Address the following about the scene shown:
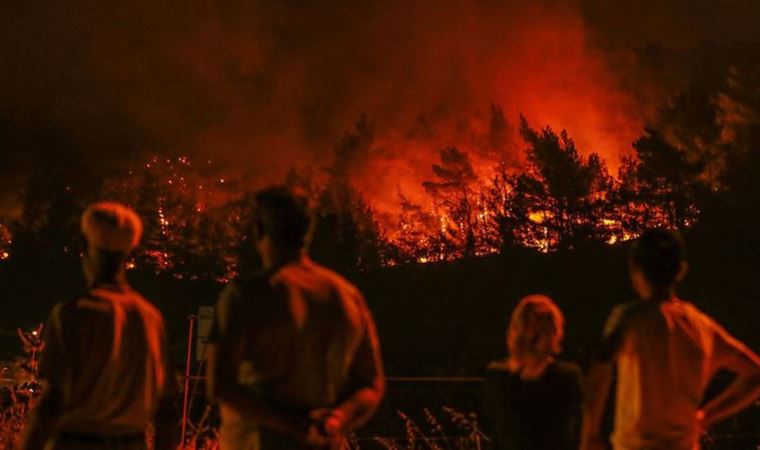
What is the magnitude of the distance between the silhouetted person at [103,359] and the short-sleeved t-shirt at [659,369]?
1.69 meters

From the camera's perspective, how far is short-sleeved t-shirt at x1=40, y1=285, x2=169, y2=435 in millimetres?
3141

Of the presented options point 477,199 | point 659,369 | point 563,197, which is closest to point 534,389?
point 659,369

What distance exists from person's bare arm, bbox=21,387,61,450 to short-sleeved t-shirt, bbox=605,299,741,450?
1974mm

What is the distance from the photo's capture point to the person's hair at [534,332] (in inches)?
168

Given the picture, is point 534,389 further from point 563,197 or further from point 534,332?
point 563,197

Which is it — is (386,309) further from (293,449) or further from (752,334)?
(293,449)

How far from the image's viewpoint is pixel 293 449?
2984 millimetres

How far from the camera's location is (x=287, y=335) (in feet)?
9.78

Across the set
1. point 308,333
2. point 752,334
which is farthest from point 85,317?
point 752,334

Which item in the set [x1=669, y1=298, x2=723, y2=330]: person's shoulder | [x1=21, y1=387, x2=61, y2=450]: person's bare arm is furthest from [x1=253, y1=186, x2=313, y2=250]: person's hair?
[x1=669, y1=298, x2=723, y2=330]: person's shoulder

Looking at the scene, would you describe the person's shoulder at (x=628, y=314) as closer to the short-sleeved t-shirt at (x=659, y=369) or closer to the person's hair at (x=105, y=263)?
the short-sleeved t-shirt at (x=659, y=369)

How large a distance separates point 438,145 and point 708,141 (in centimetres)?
2573

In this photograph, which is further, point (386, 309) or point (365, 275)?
point (365, 275)

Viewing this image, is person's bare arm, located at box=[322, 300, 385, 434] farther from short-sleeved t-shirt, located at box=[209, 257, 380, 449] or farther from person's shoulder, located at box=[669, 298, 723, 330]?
person's shoulder, located at box=[669, 298, 723, 330]
